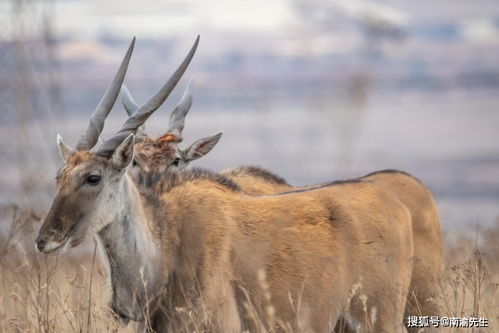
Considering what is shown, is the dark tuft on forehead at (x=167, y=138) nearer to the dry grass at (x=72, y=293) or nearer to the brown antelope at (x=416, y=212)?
the brown antelope at (x=416, y=212)

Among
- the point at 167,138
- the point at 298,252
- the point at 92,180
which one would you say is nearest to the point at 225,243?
the point at 298,252

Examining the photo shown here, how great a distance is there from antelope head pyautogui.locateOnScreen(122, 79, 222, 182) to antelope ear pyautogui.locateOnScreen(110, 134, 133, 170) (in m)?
2.29

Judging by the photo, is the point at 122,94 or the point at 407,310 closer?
the point at 407,310

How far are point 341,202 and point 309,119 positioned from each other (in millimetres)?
45598

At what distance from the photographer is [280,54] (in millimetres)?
92938

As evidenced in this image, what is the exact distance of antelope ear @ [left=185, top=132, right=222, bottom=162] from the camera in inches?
460

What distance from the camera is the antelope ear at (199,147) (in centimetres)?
1170

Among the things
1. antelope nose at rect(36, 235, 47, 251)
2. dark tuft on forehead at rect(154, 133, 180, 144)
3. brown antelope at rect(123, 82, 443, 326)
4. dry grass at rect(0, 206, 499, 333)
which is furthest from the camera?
dark tuft on forehead at rect(154, 133, 180, 144)

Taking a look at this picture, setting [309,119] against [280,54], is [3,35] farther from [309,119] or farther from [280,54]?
[280,54]

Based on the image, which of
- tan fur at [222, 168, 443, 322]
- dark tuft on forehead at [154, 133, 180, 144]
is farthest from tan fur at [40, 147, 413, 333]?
dark tuft on forehead at [154, 133, 180, 144]

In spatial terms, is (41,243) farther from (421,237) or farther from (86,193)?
(421,237)

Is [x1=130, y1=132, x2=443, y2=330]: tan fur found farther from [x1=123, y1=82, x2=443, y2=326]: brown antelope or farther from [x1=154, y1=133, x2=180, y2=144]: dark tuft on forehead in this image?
[x1=154, y1=133, x2=180, y2=144]: dark tuft on forehead

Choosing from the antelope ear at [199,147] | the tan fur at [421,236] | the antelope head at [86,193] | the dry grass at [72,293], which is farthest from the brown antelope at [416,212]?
the antelope head at [86,193]

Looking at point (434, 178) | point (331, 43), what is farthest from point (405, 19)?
point (434, 178)
